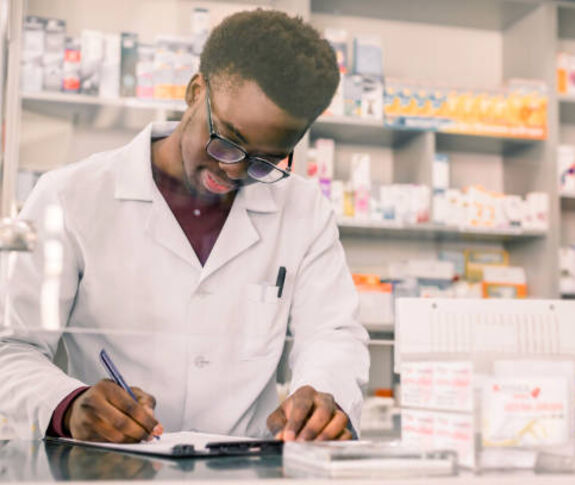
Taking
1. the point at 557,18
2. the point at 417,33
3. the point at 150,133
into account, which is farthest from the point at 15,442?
the point at 557,18

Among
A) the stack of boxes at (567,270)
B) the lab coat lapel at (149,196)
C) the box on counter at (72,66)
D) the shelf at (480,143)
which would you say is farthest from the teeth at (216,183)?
the stack of boxes at (567,270)

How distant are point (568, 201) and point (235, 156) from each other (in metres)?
2.72

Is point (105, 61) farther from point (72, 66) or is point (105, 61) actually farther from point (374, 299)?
point (374, 299)

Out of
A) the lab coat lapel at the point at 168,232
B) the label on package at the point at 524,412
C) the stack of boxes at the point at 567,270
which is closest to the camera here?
the label on package at the point at 524,412

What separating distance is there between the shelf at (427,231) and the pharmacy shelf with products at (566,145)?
0.23 meters

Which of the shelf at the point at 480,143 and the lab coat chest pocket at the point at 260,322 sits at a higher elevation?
the shelf at the point at 480,143

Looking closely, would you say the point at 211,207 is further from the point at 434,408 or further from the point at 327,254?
the point at 434,408

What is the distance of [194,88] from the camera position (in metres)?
1.59

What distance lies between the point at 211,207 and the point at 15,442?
663 mm

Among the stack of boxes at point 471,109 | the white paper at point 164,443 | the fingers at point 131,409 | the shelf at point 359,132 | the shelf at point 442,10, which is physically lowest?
the white paper at point 164,443

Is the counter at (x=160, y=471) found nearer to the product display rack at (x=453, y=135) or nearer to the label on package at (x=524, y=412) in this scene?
the label on package at (x=524, y=412)

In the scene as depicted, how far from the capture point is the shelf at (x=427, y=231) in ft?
11.0

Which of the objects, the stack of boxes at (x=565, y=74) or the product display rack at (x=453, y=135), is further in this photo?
the stack of boxes at (x=565, y=74)

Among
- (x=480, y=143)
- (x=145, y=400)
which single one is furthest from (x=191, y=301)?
(x=480, y=143)
